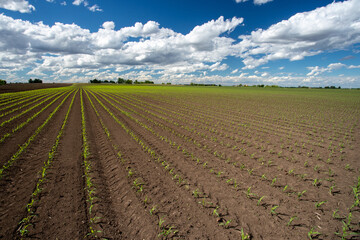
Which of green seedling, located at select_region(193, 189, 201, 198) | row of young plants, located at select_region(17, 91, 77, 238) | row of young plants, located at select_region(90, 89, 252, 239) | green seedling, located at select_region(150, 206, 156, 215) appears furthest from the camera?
green seedling, located at select_region(193, 189, 201, 198)

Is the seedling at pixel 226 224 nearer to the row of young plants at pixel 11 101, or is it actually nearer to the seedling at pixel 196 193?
the seedling at pixel 196 193

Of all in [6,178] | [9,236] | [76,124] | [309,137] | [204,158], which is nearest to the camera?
[9,236]

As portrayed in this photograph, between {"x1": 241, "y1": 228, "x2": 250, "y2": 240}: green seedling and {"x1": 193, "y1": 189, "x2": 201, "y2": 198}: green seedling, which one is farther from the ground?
{"x1": 193, "y1": 189, "x2": 201, "y2": 198}: green seedling

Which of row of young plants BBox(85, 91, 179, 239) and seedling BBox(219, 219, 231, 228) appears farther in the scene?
seedling BBox(219, 219, 231, 228)

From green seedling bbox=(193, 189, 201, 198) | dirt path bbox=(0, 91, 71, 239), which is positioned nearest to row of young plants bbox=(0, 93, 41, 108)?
dirt path bbox=(0, 91, 71, 239)

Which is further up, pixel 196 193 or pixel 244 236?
pixel 196 193

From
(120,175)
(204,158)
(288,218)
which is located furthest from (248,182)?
(120,175)

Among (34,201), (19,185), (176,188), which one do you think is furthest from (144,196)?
(19,185)

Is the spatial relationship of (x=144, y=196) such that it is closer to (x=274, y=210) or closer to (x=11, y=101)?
(x=274, y=210)

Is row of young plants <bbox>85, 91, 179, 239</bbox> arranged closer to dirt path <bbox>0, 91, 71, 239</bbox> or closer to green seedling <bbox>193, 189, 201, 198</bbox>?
green seedling <bbox>193, 189, 201, 198</bbox>

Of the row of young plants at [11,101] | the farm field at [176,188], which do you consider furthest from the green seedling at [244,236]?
the row of young plants at [11,101]

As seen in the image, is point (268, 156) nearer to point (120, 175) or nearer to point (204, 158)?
point (204, 158)

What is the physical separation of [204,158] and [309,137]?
8463 millimetres

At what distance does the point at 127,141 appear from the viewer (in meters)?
9.70
